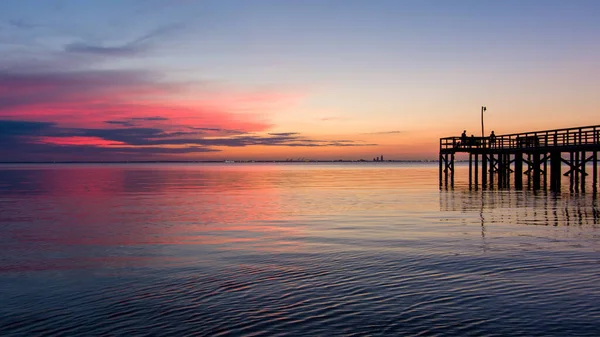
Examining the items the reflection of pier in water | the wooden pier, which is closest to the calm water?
the reflection of pier in water

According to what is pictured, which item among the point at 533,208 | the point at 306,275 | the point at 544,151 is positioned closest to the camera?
the point at 306,275

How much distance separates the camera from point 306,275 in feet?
38.9

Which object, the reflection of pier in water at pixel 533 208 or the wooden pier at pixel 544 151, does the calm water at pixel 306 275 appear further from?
the wooden pier at pixel 544 151

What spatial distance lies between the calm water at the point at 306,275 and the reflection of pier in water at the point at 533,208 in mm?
218

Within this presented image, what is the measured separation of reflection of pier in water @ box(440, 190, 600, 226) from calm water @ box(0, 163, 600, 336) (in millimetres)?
218

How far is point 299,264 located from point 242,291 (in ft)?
9.52

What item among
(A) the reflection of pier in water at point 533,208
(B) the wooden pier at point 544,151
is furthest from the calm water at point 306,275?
(B) the wooden pier at point 544,151

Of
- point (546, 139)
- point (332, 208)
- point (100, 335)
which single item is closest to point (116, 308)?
point (100, 335)

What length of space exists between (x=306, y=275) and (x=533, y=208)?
1858cm

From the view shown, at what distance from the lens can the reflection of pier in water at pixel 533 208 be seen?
21.3 m

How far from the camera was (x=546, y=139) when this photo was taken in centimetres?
4412

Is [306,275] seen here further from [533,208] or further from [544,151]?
[544,151]

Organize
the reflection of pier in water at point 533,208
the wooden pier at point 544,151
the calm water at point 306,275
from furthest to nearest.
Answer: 1. the wooden pier at point 544,151
2. the reflection of pier in water at point 533,208
3. the calm water at point 306,275

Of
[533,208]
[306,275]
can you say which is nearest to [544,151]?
[533,208]
